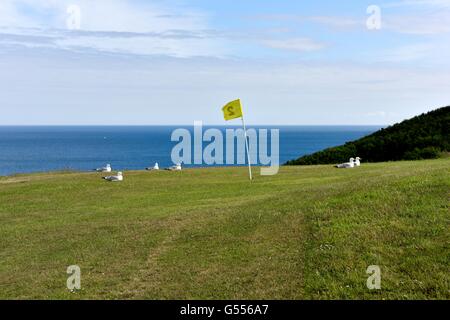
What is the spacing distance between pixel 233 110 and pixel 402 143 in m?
31.0

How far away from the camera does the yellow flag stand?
108ft

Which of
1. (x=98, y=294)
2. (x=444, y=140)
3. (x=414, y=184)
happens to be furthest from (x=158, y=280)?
(x=444, y=140)

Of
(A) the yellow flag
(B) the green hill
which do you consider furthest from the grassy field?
(B) the green hill

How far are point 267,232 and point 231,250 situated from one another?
1.75 meters

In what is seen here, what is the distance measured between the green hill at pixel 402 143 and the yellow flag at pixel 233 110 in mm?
21798

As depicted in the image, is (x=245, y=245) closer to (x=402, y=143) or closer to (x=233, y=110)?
(x=233, y=110)

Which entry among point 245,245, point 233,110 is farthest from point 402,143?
point 245,245

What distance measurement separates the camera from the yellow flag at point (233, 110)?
33.0 m

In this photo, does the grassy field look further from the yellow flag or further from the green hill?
the green hill

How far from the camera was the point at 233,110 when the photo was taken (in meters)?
33.2

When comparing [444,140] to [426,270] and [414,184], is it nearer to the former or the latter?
[414,184]

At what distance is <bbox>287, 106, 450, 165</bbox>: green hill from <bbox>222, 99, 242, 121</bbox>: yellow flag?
21798 mm

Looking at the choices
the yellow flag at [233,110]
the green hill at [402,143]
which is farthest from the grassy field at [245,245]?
the green hill at [402,143]
